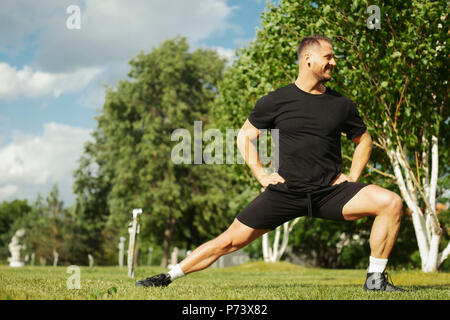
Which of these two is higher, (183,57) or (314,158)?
(183,57)

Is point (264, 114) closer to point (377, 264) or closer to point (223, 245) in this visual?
point (223, 245)

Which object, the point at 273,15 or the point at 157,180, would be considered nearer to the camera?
the point at 273,15

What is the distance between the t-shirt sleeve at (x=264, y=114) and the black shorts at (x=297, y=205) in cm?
62

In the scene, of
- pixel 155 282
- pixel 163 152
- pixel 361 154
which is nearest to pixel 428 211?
pixel 361 154

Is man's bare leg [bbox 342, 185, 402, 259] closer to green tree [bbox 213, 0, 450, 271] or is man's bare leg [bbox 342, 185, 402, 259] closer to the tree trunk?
green tree [bbox 213, 0, 450, 271]

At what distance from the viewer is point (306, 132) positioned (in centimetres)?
460

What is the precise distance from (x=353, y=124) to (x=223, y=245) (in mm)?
1789

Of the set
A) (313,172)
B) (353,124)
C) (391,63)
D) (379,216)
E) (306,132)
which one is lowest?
(379,216)

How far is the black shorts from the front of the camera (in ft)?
15.2

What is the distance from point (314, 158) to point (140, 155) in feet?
98.2

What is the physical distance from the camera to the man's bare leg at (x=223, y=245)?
15.9 ft
